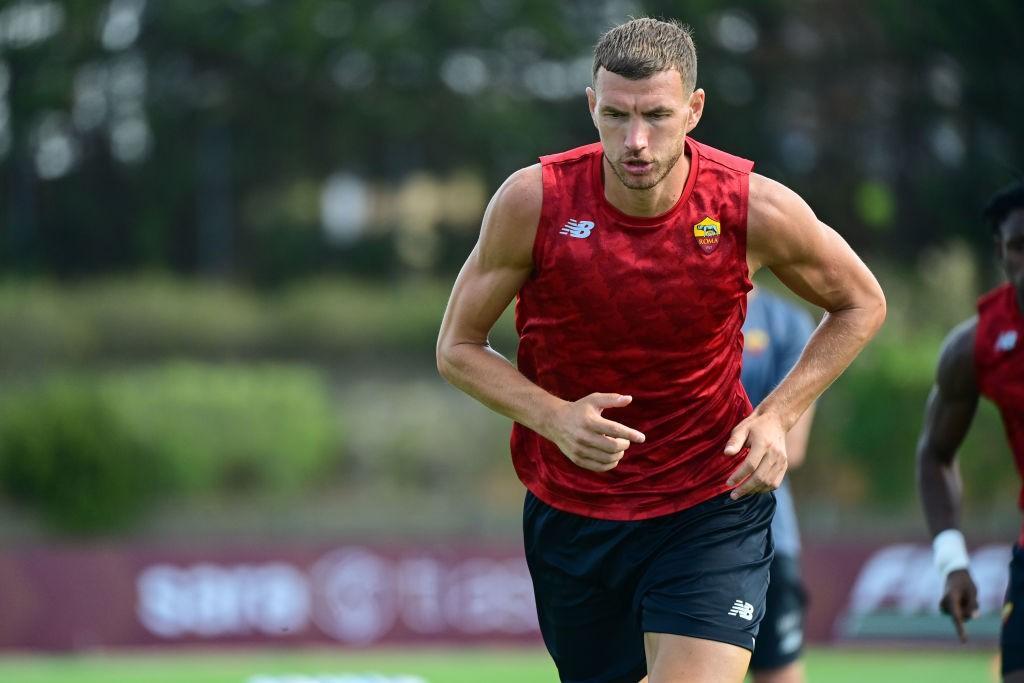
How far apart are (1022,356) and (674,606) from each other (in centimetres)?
175

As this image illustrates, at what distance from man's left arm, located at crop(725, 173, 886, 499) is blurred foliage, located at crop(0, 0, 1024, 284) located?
1905 centimetres

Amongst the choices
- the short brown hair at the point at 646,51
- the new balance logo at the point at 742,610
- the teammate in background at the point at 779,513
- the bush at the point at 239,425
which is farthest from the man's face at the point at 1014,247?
the bush at the point at 239,425

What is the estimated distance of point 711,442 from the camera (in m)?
4.82

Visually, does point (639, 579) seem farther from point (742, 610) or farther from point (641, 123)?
point (641, 123)

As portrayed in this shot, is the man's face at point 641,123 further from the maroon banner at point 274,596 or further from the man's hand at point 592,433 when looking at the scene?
the maroon banner at point 274,596

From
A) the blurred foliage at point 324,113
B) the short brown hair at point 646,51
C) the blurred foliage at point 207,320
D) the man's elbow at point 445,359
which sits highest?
the blurred foliage at point 324,113

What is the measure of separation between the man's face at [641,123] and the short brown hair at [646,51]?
0.9 inches

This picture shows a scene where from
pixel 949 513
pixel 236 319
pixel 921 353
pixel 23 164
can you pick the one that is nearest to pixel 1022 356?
pixel 949 513

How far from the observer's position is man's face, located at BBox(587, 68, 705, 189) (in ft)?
14.4

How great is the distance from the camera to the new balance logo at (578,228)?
4629mm

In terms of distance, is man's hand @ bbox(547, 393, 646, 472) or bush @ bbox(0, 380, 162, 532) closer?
man's hand @ bbox(547, 393, 646, 472)

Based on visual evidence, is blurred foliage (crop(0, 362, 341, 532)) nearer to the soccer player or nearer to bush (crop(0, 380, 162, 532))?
bush (crop(0, 380, 162, 532))

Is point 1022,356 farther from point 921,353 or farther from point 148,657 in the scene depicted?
point 921,353

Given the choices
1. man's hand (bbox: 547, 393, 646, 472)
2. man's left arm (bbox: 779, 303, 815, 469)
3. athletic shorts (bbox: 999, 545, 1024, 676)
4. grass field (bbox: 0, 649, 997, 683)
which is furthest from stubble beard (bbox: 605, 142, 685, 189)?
grass field (bbox: 0, 649, 997, 683)
